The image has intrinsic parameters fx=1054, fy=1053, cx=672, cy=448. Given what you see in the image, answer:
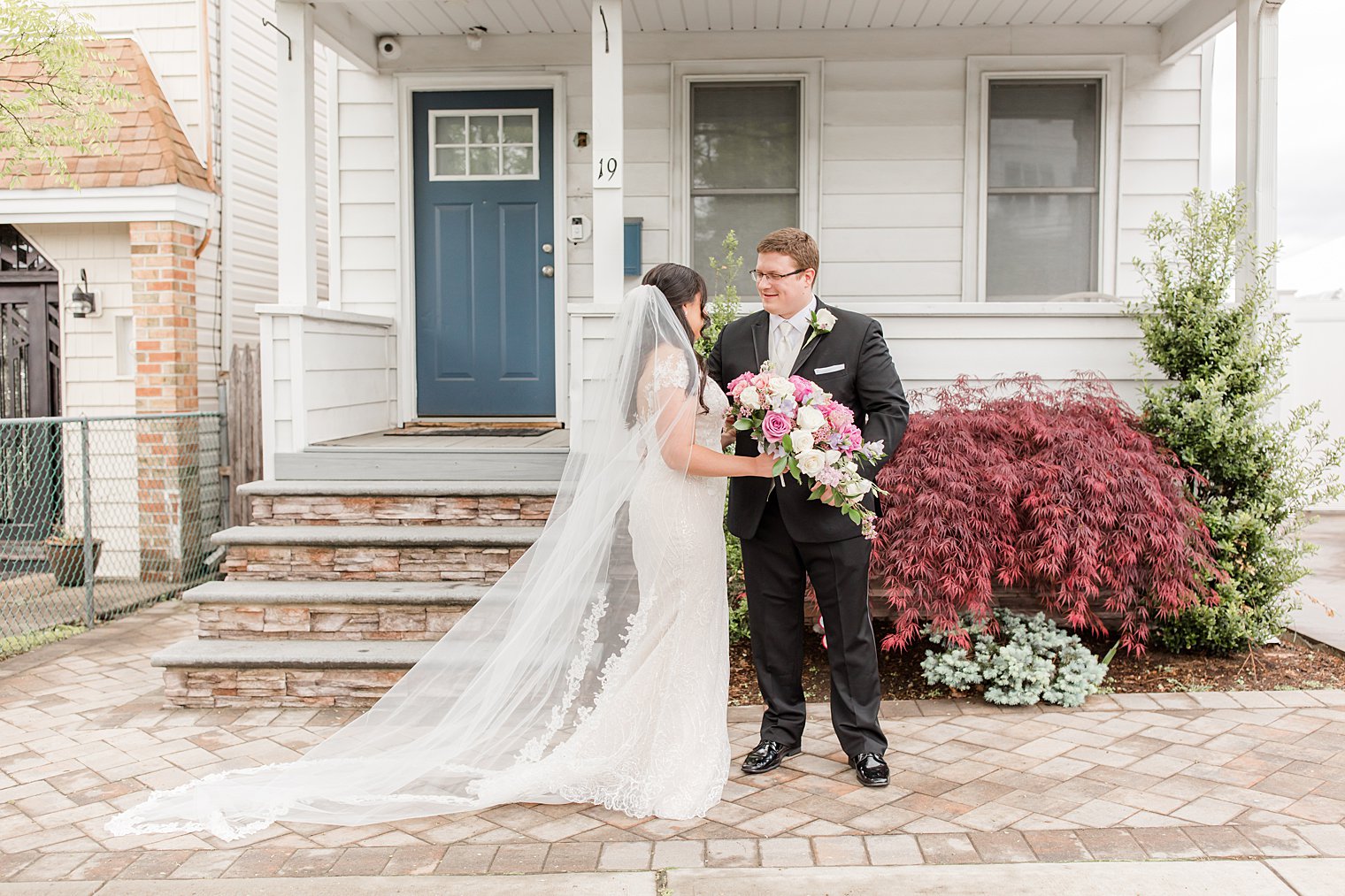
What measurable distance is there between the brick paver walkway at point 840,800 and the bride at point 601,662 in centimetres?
13

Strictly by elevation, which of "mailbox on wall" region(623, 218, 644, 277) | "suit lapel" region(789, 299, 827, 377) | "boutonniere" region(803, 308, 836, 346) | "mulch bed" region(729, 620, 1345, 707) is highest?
"mailbox on wall" region(623, 218, 644, 277)

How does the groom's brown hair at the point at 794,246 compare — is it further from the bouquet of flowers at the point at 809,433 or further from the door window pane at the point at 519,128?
the door window pane at the point at 519,128

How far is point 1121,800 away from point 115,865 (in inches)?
128

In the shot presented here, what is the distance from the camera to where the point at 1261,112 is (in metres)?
5.55

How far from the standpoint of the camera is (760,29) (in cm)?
687

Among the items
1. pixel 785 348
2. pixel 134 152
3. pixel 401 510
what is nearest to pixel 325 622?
pixel 401 510

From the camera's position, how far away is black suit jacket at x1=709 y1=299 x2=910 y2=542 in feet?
12.4

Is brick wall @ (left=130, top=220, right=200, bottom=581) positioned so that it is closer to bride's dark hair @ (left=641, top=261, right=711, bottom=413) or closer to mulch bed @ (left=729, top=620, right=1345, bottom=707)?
mulch bed @ (left=729, top=620, right=1345, bottom=707)

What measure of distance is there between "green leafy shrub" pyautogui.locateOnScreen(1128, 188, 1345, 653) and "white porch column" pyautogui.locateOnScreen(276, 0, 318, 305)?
4.59m

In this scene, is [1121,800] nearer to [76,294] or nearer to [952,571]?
[952,571]

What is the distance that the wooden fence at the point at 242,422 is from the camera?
26.4 ft

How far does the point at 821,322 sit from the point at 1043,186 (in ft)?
13.0

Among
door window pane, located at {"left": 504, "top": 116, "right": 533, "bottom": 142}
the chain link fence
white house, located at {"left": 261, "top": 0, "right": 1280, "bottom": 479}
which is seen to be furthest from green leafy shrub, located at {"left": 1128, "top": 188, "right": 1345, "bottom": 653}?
the chain link fence

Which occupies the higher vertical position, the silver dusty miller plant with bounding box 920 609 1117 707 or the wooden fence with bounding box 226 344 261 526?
the wooden fence with bounding box 226 344 261 526
